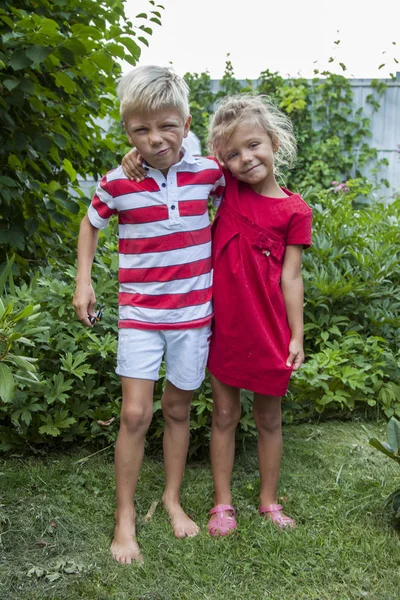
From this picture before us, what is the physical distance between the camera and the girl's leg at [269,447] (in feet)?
8.39

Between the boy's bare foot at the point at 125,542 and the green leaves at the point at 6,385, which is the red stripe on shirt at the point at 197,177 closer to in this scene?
the green leaves at the point at 6,385

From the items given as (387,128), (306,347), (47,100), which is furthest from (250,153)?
(387,128)

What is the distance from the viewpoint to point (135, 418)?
2.37 metres

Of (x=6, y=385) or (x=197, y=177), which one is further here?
(x=197, y=177)

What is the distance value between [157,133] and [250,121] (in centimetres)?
37

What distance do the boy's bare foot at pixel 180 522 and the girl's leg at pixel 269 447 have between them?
11.4 inches

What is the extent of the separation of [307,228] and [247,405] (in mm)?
983

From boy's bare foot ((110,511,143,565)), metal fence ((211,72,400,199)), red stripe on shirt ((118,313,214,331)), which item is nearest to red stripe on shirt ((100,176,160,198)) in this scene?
red stripe on shirt ((118,313,214,331))

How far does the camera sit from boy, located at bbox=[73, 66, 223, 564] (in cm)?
230

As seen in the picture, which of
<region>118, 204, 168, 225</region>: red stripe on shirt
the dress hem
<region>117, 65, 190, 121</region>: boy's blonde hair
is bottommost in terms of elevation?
the dress hem

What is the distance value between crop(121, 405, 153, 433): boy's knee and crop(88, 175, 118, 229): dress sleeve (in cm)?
67

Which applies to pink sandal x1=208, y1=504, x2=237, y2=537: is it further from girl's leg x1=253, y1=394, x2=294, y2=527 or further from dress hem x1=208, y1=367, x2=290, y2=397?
dress hem x1=208, y1=367, x2=290, y2=397

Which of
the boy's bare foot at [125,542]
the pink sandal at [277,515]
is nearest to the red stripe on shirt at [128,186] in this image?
the boy's bare foot at [125,542]

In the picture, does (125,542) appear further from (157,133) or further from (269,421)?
(157,133)
